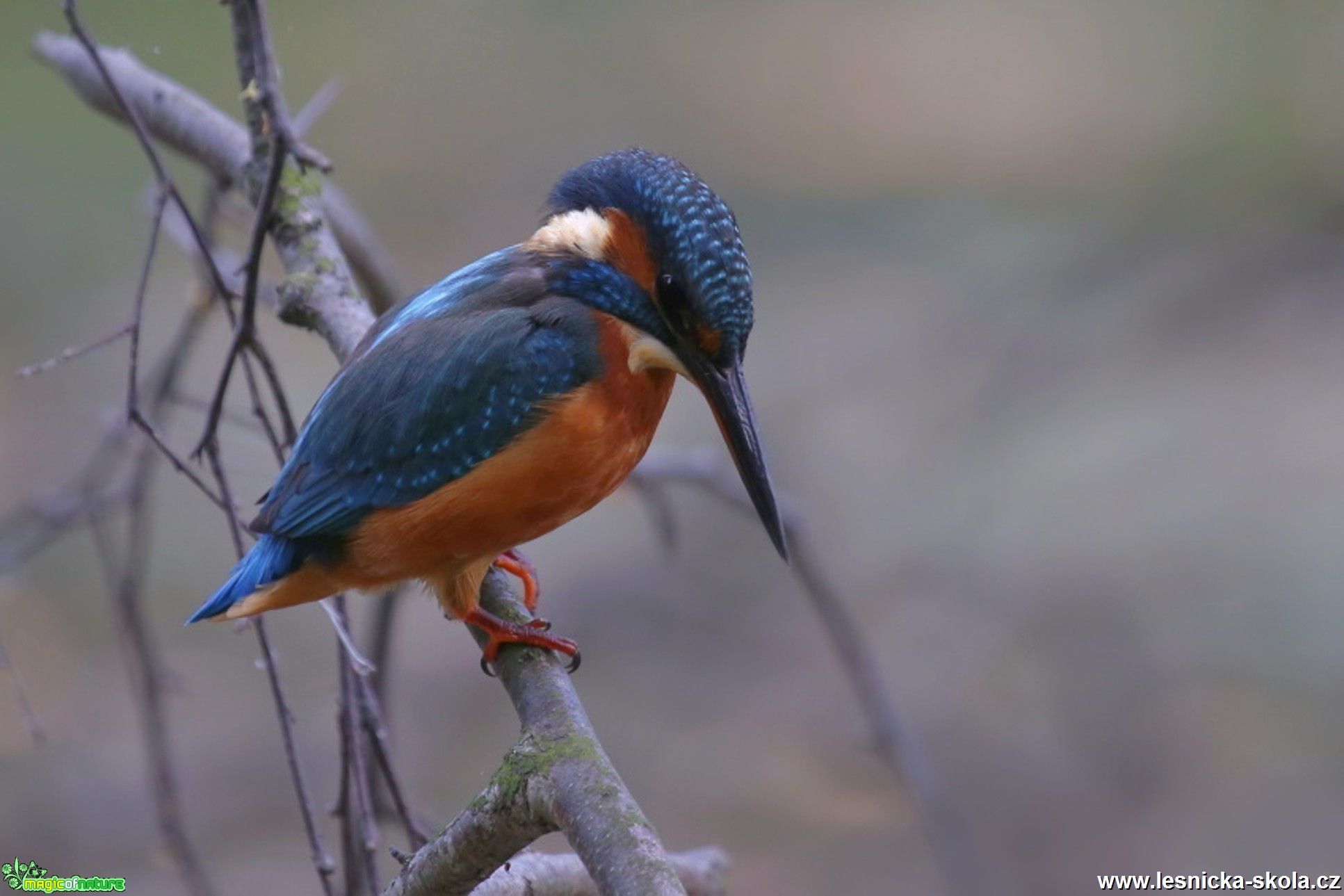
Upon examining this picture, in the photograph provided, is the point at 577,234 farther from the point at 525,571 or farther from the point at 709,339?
the point at 525,571

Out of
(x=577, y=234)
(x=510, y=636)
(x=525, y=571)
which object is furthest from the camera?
(x=525, y=571)

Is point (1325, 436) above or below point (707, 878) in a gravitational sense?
above

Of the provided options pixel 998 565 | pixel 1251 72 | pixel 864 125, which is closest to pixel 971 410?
pixel 998 565

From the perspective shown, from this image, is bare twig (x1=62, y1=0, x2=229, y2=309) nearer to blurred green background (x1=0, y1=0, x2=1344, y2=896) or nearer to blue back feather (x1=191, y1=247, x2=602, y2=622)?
blue back feather (x1=191, y1=247, x2=602, y2=622)

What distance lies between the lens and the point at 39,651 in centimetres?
491

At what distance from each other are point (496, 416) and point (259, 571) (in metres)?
0.38

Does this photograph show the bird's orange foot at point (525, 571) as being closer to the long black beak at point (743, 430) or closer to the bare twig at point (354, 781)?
the bare twig at point (354, 781)

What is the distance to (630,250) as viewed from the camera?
1.83 meters

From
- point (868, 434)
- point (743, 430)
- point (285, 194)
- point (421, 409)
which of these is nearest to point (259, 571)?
point (421, 409)

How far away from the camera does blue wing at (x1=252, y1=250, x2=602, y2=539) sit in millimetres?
1839

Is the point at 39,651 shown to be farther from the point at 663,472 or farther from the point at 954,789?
the point at 663,472

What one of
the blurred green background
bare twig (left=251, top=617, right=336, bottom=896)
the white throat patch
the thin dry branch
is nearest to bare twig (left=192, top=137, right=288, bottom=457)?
the thin dry branch

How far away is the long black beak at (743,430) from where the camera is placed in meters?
1.73

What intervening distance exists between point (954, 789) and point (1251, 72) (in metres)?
4.14
